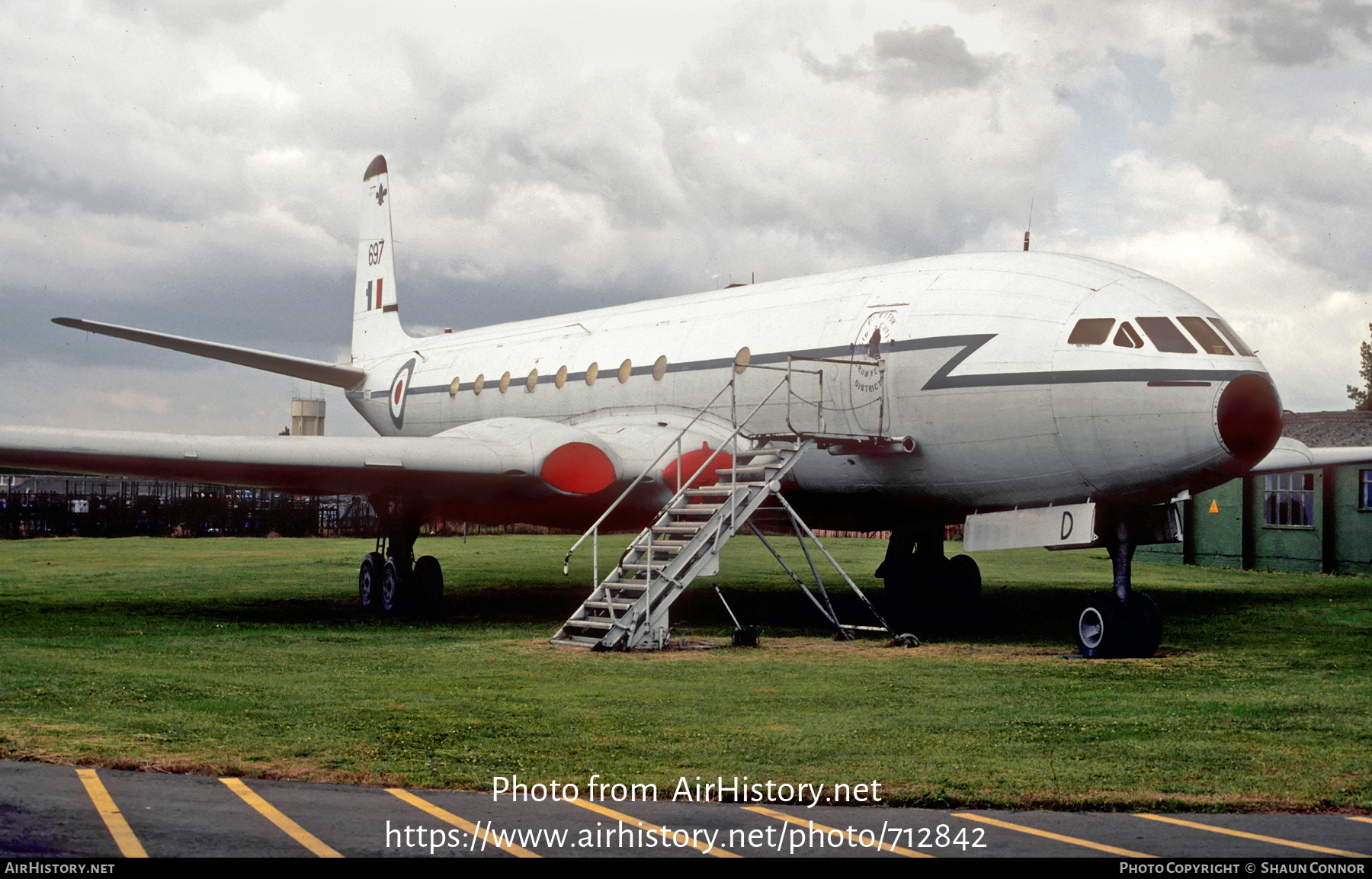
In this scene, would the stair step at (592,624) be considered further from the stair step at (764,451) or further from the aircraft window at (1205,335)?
the aircraft window at (1205,335)

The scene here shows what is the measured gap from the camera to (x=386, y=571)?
60.8ft

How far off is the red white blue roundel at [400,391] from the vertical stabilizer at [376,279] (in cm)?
195

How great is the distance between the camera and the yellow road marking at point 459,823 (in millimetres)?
5227

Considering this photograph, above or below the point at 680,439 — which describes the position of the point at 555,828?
below

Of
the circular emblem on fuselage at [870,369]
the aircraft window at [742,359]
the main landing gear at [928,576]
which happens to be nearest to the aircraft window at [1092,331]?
the circular emblem on fuselage at [870,369]

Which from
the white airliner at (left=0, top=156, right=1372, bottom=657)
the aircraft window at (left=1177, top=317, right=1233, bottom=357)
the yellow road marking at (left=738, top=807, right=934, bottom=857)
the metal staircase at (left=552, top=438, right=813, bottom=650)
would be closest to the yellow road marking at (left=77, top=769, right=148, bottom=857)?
the yellow road marking at (left=738, top=807, right=934, bottom=857)

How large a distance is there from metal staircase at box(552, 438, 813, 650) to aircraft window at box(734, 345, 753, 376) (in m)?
1.57

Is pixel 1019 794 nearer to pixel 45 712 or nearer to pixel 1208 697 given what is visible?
pixel 1208 697

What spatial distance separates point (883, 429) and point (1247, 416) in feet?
12.6

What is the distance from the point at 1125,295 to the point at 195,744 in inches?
383

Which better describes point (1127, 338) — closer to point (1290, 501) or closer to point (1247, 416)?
point (1247, 416)

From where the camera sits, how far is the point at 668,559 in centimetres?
1414

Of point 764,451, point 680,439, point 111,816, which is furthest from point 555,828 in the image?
point 680,439
